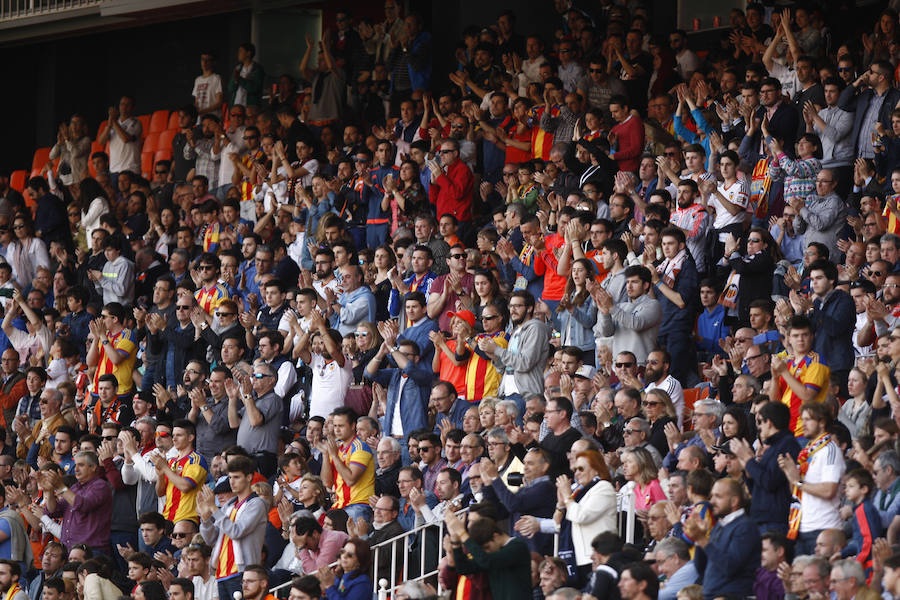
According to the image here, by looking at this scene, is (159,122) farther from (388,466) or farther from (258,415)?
(388,466)

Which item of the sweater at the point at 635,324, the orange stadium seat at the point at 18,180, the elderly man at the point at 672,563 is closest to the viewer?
the elderly man at the point at 672,563

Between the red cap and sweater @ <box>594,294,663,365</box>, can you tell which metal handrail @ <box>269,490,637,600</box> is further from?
the red cap

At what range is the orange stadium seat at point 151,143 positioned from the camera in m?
21.0

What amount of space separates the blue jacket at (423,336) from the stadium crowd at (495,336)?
0.17 m

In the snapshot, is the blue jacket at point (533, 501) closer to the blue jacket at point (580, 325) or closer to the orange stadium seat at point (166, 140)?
the blue jacket at point (580, 325)

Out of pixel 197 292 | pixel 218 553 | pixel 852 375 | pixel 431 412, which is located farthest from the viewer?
pixel 197 292

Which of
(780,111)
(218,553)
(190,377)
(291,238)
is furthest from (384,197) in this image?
(218,553)

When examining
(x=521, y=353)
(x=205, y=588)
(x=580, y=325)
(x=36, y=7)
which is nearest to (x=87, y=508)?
(x=205, y=588)

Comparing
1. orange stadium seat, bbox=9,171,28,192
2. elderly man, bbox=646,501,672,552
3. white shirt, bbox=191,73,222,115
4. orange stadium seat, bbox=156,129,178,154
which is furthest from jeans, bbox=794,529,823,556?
orange stadium seat, bbox=9,171,28,192

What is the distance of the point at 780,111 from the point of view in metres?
Answer: 13.6

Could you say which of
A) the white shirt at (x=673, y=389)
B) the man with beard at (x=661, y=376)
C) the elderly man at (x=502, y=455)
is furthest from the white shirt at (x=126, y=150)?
the elderly man at (x=502, y=455)

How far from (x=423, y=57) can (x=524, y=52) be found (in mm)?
1312

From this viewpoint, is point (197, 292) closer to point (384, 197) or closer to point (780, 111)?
point (384, 197)

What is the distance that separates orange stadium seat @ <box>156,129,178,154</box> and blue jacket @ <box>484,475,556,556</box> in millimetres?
12335
